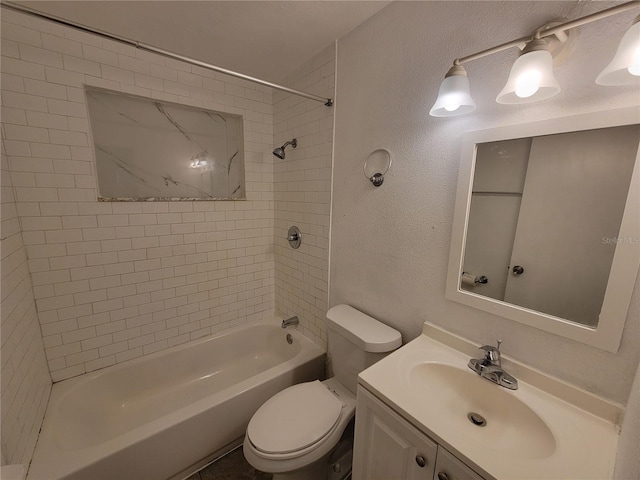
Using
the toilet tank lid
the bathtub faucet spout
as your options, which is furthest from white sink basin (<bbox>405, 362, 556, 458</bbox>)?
the bathtub faucet spout

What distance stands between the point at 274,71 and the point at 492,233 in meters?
1.82

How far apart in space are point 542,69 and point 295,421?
5.37 feet

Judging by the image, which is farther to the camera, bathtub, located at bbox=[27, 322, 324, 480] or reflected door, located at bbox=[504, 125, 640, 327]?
bathtub, located at bbox=[27, 322, 324, 480]

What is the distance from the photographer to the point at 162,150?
1850 mm

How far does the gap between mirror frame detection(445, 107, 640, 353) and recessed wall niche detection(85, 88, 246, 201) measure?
66.1 inches

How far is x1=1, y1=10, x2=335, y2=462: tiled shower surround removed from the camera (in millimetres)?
1389

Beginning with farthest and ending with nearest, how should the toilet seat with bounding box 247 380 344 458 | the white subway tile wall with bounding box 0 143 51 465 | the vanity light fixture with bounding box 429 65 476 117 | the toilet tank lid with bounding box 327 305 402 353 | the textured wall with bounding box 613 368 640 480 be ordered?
the toilet tank lid with bounding box 327 305 402 353 < the toilet seat with bounding box 247 380 344 458 < the white subway tile wall with bounding box 0 143 51 465 < the vanity light fixture with bounding box 429 65 476 117 < the textured wall with bounding box 613 368 640 480

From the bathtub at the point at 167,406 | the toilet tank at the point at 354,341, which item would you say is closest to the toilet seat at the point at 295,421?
the toilet tank at the point at 354,341

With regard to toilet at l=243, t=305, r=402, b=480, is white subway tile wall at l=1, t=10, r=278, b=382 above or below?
above

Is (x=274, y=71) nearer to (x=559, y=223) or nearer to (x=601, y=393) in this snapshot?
(x=559, y=223)

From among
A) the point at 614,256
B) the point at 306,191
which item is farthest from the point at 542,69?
the point at 306,191

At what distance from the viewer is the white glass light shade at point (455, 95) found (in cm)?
90

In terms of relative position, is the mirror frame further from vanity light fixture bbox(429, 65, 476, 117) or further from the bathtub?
the bathtub

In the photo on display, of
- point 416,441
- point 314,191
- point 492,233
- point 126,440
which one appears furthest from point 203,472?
point 492,233
